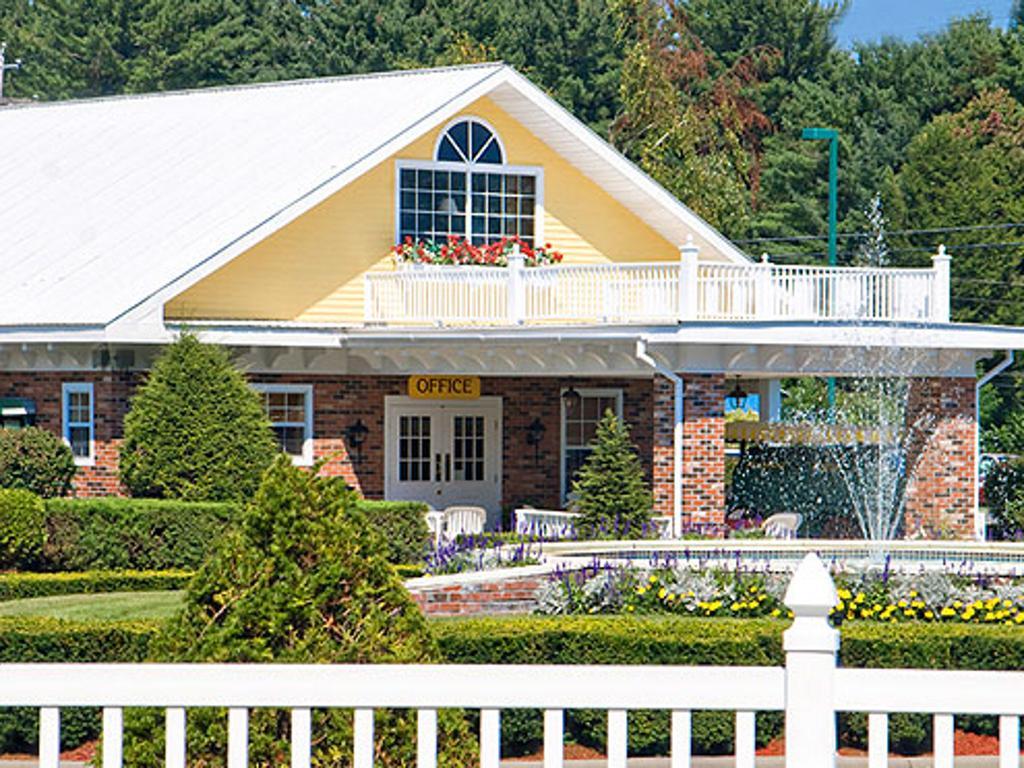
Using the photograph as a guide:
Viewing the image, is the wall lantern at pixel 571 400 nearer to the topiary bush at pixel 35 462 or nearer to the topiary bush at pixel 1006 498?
the topiary bush at pixel 1006 498

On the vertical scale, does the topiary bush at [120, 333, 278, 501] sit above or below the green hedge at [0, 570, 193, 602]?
above

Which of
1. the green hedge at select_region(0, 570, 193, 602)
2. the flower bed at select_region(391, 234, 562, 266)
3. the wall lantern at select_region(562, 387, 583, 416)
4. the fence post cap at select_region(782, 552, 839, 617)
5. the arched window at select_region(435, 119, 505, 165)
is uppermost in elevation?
the arched window at select_region(435, 119, 505, 165)

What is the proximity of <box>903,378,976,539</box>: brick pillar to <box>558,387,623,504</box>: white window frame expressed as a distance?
216 inches

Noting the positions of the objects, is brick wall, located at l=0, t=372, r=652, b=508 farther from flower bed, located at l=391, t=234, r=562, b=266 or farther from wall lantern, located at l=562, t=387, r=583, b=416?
flower bed, located at l=391, t=234, r=562, b=266

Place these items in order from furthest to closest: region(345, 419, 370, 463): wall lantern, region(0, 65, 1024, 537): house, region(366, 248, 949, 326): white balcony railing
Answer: region(345, 419, 370, 463): wall lantern < region(0, 65, 1024, 537): house < region(366, 248, 949, 326): white balcony railing

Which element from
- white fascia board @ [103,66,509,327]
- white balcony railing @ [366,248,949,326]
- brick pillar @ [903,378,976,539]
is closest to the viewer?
white fascia board @ [103,66,509,327]

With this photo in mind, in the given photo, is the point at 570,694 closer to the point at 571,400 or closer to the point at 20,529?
the point at 20,529

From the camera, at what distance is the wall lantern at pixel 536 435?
107 feet

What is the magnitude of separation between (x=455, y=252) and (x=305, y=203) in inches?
129

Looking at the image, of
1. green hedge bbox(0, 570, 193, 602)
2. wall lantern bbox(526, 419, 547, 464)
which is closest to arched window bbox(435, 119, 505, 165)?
wall lantern bbox(526, 419, 547, 464)

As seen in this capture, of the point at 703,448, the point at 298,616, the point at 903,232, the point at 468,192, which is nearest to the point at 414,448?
the point at 468,192

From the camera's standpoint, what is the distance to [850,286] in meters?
27.5

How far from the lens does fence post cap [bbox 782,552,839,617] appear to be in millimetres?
6500

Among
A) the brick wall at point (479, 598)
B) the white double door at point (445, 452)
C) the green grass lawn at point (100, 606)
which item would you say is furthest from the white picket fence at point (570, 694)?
the white double door at point (445, 452)
